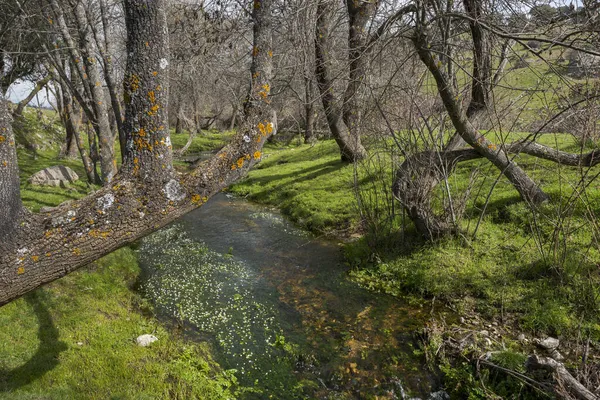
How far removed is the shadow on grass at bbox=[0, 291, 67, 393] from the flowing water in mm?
1769

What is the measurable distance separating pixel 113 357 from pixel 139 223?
131 inches

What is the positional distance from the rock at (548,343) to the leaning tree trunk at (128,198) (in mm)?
5671

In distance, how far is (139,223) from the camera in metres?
3.01

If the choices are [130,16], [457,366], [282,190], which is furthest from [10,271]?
[282,190]

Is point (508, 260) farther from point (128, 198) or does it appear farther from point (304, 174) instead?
point (304, 174)

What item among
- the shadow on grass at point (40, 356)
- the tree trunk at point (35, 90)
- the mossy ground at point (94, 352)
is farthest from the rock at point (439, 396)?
the tree trunk at point (35, 90)

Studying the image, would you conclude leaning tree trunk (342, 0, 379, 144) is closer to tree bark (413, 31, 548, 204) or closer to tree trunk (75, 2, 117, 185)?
tree bark (413, 31, 548, 204)

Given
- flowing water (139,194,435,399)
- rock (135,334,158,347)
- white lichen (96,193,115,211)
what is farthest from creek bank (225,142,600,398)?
white lichen (96,193,115,211)

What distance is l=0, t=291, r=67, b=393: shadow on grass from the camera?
14.8 ft

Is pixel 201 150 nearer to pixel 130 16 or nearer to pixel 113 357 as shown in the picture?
pixel 113 357

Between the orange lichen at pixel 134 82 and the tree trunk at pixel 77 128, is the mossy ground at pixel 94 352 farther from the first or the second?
the tree trunk at pixel 77 128

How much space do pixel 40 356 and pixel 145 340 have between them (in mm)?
1315

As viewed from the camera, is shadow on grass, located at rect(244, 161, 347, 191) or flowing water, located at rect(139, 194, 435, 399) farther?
shadow on grass, located at rect(244, 161, 347, 191)

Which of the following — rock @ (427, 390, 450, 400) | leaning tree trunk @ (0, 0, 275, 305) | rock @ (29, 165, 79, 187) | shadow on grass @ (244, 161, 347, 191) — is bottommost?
rock @ (427, 390, 450, 400)
